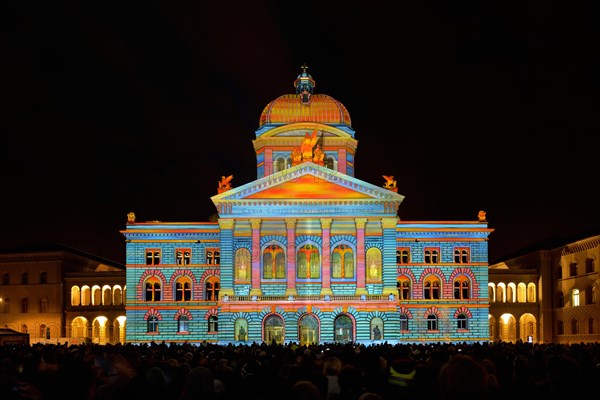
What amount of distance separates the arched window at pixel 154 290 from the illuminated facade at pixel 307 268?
98 mm

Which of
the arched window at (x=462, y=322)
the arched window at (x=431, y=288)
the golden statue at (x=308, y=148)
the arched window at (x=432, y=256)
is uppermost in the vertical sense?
the golden statue at (x=308, y=148)

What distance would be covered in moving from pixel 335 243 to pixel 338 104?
20360mm

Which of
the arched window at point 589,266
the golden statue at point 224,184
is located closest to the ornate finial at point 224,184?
the golden statue at point 224,184

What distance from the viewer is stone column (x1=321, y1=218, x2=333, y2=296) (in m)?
82.9

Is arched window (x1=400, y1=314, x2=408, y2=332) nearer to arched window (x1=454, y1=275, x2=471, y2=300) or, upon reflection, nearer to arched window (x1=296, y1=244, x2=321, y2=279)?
arched window (x1=454, y1=275, x2=471, y2=300)

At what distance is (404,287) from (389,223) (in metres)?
9.30

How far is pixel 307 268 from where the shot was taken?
3319 inches

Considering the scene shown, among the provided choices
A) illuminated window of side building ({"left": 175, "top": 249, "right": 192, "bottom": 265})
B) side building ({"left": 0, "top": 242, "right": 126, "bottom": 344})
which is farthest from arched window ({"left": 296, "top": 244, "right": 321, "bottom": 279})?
side building ({"left": 0, "top": 242, "right": 126, "bottom": 344})

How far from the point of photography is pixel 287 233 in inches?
3292

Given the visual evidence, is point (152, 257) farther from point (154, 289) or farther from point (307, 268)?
point (307, 268)

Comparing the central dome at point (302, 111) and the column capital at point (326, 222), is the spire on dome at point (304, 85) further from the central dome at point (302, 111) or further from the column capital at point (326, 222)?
the column capital at point (326, 222)

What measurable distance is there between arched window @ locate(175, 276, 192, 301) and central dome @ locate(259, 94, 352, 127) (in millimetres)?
19488

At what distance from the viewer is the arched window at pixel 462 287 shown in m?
89.1

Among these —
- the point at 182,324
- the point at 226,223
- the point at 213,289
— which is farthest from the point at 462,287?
the point at 182,324
